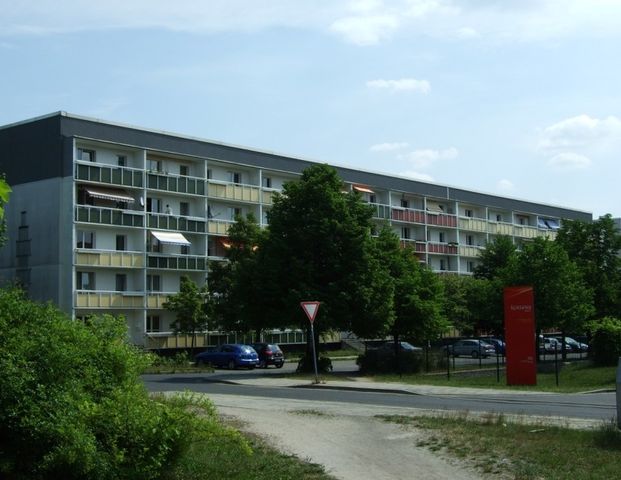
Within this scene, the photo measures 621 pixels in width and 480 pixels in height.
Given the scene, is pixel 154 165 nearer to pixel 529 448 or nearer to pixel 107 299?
pixel 107 299

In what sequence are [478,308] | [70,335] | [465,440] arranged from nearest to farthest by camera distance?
[70,335] → [465,440] → [478,308]

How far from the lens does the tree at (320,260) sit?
124ft

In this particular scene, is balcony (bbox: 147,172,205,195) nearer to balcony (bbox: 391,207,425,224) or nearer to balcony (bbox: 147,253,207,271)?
balcony (bbox: 147,253,207,271)

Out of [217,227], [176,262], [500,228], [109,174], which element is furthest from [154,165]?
[500,228]

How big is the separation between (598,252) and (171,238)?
29574mm

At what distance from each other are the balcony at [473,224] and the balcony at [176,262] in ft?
115

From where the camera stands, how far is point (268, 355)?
48719mm

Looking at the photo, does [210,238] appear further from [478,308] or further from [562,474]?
[562,474]

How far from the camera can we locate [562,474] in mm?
9992

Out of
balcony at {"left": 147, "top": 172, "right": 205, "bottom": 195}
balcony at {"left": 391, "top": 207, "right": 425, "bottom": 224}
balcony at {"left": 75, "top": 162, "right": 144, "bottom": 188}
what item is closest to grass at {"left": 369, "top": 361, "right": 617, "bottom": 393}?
balcony at {"left": 75, "top": 162, "right": 144, "bottom": 188}

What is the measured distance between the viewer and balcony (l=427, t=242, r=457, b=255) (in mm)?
84625

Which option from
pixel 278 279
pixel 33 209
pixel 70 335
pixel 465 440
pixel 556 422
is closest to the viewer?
pixel 70 335

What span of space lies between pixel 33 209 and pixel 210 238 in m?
13.4

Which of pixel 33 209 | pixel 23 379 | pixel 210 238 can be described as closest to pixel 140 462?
pixel 23 379
